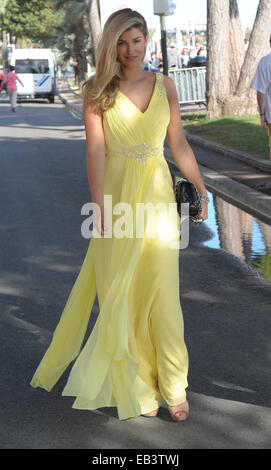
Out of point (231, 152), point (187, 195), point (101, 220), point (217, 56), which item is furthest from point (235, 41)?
point (101, 220)

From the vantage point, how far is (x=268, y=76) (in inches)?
388

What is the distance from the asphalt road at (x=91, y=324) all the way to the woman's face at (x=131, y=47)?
1.67 metres

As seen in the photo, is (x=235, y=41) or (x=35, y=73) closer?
(x=235, y=41)

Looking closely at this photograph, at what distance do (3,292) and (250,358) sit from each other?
8.15 feet

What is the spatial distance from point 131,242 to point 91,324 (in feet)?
5.90

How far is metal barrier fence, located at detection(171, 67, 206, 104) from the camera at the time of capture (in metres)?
24.8

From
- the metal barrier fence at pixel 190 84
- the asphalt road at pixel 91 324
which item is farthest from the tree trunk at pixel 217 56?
the asphalt road at pixel 91 324

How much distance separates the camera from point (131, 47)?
392 centimetres

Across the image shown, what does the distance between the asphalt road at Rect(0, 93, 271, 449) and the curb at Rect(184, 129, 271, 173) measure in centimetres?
333

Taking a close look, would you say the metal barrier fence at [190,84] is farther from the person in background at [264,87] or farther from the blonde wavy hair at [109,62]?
the blonde wavy hair at [109,62]

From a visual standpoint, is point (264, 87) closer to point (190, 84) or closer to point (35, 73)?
point (190, 84)

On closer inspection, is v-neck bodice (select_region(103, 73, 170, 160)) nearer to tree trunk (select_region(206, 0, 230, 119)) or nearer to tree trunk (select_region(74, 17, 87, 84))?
tree trunk (select_region(206, 0, 230, 119))

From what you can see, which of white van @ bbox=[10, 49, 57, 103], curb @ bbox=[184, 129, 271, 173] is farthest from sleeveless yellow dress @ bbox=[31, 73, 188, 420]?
white van @ bbox=[10, 49, 57, 103]
